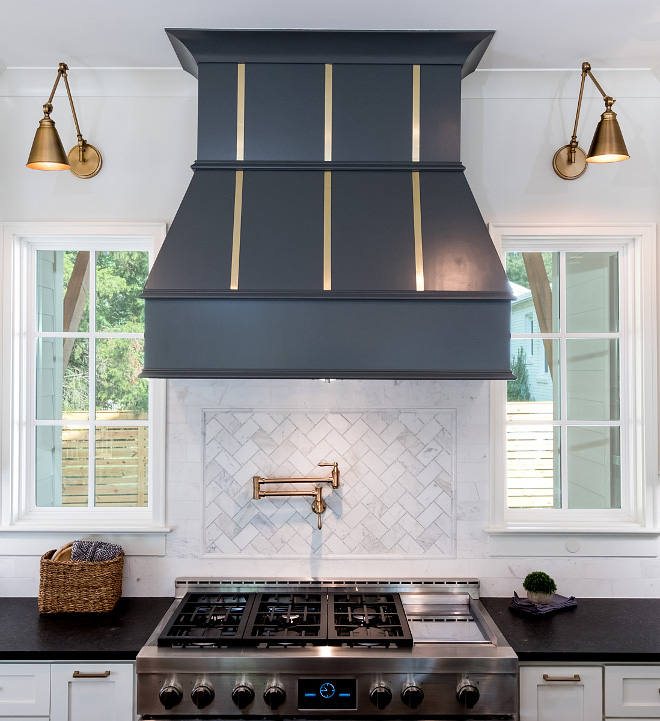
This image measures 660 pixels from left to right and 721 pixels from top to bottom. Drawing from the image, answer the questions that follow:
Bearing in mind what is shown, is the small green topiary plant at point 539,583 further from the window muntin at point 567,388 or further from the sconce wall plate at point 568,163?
the sconce wall plate at point 568,163

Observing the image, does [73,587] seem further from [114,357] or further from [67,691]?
[114,357]

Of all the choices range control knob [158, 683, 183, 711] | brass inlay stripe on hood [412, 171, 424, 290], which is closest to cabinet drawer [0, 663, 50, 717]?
range control knob [158, 683, 183, 711]

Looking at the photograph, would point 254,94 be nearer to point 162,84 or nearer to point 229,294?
point 162,84

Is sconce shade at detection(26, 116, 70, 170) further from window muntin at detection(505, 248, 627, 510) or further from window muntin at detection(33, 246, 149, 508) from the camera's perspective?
window muntin at detection(505, 248, 627, 510)

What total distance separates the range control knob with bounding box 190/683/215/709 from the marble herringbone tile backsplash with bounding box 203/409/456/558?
0.63 meters

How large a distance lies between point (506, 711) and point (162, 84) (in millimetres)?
2581

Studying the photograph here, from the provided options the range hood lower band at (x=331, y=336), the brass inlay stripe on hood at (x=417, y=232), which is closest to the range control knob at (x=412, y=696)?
the range hood lower band at (x=331, y=336)

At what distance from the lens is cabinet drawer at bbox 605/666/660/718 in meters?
2.04

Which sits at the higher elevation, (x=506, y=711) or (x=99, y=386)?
(x=99, y=386)

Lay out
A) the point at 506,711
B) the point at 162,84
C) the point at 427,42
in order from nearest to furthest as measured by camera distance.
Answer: the point at 506,711
the point at 427,42
the point at 162,84

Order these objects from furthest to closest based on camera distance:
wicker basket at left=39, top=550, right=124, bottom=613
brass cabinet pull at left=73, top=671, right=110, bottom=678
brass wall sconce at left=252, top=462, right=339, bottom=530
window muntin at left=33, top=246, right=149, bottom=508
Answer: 1. window muntin at left=33, top=246, right=149, bottom=508
2. brass wall sconce at left=252, top=462, right=339, bottom=530
3. wicker basket at left=39, top=550, right=124, bottom=613
4. brass cabinet pull at left=73, top=671, right=110, bottom=678

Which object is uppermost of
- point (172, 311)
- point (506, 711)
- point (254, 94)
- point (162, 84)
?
point (162, 84)

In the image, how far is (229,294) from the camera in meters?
2.06

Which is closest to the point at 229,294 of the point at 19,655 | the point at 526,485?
the point at 19,655
